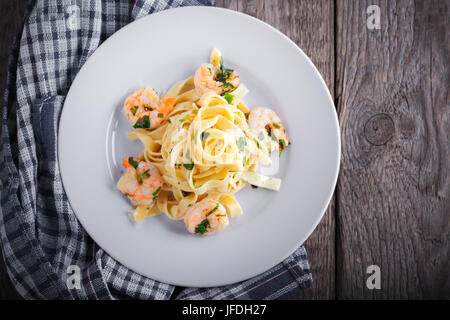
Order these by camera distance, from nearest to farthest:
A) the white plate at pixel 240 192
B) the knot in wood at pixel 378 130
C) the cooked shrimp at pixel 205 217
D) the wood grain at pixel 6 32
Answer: the cooked shrimp at pixel 205 217 < the white plate at pixel 240 192 < the knot in wood at pixel 378 130 < the wood grain at pixel 6 32

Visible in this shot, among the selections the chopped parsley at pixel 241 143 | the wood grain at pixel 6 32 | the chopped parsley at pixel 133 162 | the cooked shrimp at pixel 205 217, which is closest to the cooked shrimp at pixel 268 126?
the chopped parsley at pixel 241 143

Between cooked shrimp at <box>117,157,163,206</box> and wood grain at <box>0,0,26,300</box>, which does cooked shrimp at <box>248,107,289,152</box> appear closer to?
cooked shrimp at <box>117,157,163,206</box>

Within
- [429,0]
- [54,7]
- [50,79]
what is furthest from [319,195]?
[54,7]

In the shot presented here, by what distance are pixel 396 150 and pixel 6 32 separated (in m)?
2.62

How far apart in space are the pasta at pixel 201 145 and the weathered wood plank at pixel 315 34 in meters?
0.46

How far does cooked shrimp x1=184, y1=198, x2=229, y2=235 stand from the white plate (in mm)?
121

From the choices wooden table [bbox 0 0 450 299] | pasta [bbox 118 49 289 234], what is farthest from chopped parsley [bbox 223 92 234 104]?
wooden table [bbox 0 0 450 299]

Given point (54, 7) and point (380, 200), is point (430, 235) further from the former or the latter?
point (54, 7)

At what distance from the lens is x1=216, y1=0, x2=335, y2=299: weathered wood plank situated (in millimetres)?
2574

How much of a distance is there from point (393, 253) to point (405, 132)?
2.47 ft

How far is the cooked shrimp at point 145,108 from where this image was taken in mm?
2318

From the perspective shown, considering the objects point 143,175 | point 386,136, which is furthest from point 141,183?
point 386,136

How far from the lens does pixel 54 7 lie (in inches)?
96.2

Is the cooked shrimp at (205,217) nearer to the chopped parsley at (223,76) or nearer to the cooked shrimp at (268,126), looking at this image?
the cooked shrimp at (268,126)
